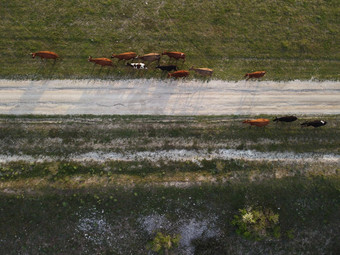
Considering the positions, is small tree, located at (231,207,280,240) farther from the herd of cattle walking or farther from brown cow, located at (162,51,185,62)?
brown cow, located at (162,51,185,62)

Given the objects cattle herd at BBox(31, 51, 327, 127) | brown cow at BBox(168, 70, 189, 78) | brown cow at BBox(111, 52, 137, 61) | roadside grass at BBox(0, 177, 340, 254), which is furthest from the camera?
brown cow at BBox(111, 52, 137, 61)

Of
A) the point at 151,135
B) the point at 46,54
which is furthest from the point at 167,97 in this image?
the point at 46,54

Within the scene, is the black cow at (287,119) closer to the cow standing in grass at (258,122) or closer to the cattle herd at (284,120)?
the cattle herd at (284,120)

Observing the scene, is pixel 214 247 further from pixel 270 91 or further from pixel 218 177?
pixel 270 91

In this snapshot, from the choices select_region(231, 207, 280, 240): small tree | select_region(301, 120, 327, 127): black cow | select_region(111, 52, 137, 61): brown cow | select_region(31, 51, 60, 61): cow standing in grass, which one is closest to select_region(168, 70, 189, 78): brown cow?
select_region(111, 52, 137, 61): brown cow

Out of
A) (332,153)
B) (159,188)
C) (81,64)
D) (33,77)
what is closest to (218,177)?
(159,188)

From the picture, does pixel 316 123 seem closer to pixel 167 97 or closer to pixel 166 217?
pixel 167 97
